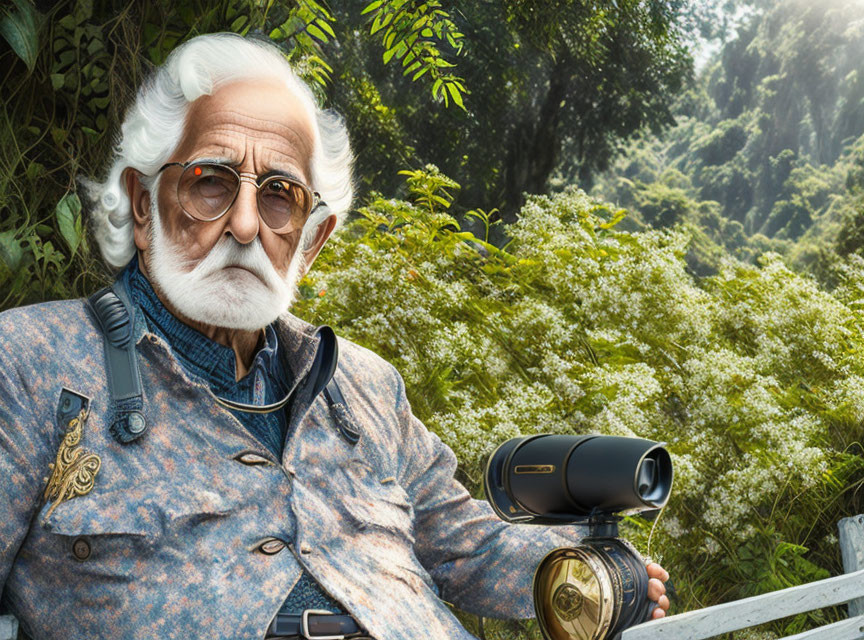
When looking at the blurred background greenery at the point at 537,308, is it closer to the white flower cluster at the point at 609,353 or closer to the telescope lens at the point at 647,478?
the white flower cluster at the point at 609,353

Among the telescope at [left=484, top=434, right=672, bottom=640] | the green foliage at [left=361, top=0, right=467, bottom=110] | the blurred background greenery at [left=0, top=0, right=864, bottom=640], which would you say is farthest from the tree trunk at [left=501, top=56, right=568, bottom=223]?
the telescope at [left=484, top=434, right=672, bottom=640]

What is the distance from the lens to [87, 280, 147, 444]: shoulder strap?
1358 mm

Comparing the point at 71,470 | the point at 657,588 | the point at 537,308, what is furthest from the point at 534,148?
the point at 71,470

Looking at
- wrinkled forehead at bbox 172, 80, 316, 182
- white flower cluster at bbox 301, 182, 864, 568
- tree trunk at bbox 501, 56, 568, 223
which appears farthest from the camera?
tree trunk at bbox 501, 56, 568, 223

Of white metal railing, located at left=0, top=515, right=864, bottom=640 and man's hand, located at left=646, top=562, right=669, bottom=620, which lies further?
white metal railing, located at left=0, top=515, right=864, bottom=640

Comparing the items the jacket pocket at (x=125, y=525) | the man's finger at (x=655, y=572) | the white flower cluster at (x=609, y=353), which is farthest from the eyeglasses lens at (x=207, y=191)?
the white flower cluster at (x=609, y=353)

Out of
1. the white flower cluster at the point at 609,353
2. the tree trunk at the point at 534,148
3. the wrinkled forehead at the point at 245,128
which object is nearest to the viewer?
the wrinkled forehead at the point at 245,128

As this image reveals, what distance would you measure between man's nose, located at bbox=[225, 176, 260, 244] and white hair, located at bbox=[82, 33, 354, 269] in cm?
18

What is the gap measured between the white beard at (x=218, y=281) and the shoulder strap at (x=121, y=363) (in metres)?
0.10

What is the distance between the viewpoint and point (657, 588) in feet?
4.94

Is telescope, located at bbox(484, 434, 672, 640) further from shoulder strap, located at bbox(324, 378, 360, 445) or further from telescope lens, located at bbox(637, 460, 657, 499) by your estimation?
shoulder strap, located at bbox(324, 378, 360, 445)

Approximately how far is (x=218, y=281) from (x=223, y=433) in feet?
0.94

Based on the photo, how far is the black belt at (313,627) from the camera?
54.5 inches

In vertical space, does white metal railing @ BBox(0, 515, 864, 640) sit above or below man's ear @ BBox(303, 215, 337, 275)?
below
